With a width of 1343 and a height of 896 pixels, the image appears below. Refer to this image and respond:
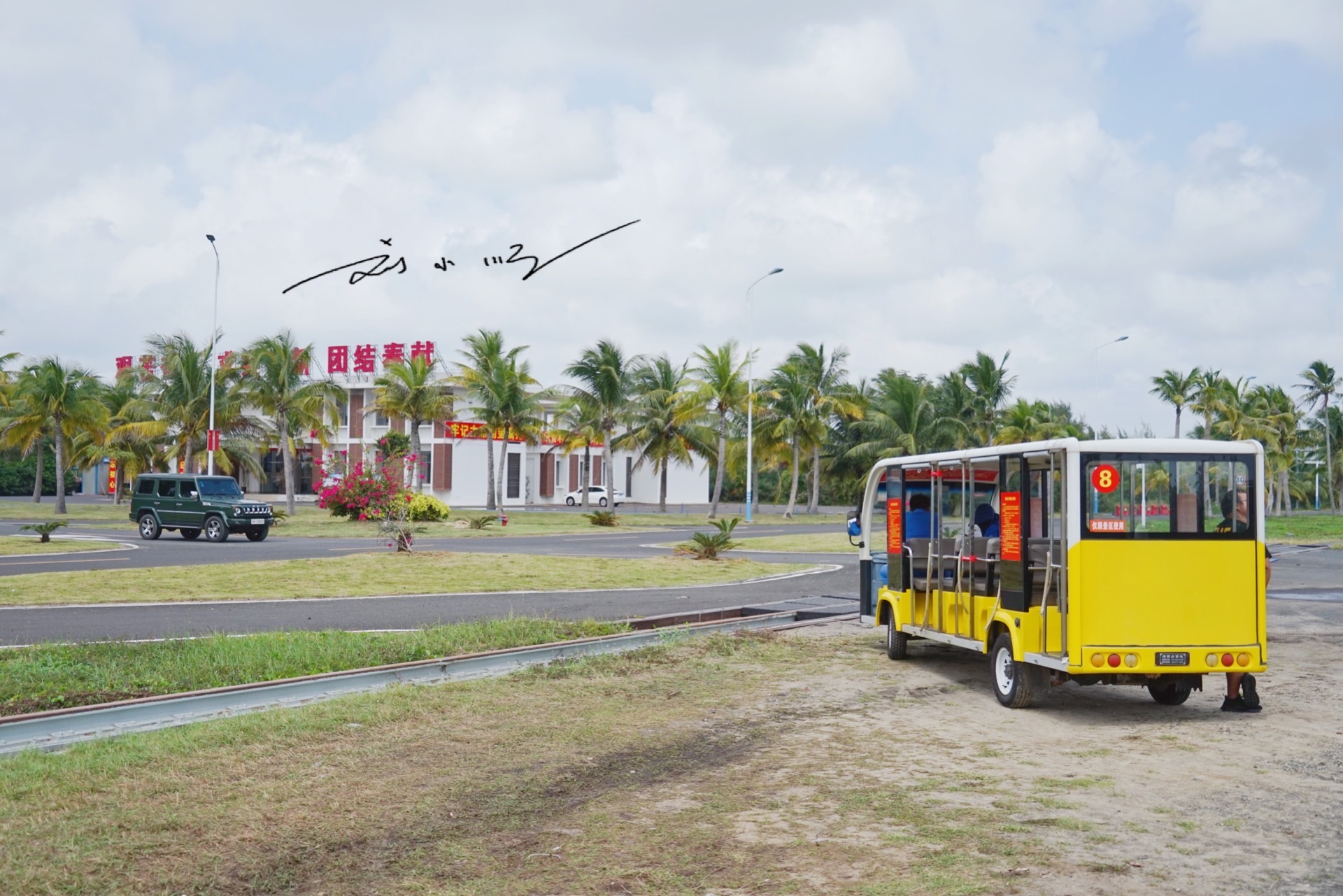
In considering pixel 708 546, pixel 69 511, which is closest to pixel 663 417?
pixel 69 511

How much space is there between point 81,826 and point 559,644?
648 centimetres

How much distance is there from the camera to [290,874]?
5.32m

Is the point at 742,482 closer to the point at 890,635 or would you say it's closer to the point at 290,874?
the point at 890,635

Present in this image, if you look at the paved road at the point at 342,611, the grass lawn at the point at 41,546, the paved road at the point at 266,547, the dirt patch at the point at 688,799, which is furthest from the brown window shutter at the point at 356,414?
the dirt patch at the point at 688,799

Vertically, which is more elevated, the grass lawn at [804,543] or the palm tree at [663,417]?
the palm tree at [663,417]

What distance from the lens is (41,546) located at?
29.2 meters

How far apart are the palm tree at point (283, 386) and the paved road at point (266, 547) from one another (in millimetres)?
10201

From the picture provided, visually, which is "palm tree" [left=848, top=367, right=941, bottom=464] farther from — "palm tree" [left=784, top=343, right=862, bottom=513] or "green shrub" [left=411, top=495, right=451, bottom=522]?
"green shrub" [left=411, top=495, right=451, bottom=522]

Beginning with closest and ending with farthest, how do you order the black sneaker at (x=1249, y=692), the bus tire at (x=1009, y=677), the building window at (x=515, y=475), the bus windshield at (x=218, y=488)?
the black sneaker at (x=1249, y=692), the bus tire at (x=1009, y=677), the bus windshield at (x=218, y=488), the building window at (x=515, y=475)

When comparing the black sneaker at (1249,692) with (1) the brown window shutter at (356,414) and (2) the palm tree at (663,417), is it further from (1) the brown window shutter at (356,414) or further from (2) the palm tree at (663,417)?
(1) the brown window shutter at (356,414)

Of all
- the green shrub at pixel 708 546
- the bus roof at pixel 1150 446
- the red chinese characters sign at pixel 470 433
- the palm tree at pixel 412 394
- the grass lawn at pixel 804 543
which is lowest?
the grass lawn at pixel 804 543

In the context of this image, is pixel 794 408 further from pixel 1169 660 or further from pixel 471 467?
pixel 1169 660

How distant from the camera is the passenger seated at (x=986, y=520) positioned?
11039 mm

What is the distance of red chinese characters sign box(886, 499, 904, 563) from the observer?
12.6 metres
